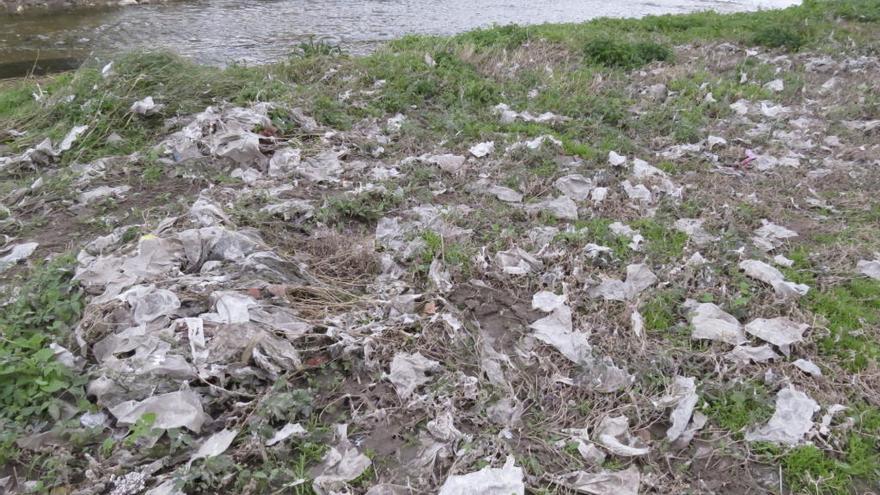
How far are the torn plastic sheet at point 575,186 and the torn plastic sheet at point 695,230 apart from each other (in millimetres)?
747

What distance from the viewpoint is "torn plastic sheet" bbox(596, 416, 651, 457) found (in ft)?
8.31

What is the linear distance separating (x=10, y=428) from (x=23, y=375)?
0.25m

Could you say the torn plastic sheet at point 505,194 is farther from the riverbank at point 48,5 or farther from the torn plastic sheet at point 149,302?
the riverbank at point 48,5

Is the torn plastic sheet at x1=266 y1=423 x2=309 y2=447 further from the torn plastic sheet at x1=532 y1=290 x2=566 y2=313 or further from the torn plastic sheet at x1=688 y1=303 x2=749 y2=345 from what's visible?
the torn plastic sheet at x1=688 y1=303 x2=749 y2=345

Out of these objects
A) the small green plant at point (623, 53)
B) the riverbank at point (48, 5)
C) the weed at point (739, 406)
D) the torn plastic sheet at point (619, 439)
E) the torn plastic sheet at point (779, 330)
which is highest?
the riverbank at point (48, 5)

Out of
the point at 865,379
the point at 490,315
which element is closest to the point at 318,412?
the point at 490,315

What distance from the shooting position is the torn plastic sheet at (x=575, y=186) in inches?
185

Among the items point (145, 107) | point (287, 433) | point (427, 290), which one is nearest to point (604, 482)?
point (287, 433)

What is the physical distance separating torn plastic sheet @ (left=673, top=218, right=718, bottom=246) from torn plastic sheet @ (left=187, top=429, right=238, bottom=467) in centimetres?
324

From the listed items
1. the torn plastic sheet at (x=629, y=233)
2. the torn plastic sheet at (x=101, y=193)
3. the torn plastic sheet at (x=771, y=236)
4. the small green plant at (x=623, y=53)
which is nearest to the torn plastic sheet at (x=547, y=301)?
the torn plastic sheet at (x=629, y=233)

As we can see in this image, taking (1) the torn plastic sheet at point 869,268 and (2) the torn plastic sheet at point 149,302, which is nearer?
(2) the torn plastic sheet at point 149,302

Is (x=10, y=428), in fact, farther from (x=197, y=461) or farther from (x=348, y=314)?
(x=348, y=314)

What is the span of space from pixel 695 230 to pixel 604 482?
2.43 meters

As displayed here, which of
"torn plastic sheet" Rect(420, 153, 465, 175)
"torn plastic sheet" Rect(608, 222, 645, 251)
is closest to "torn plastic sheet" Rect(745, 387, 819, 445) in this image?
"torn plastic sheet" Rect(608, 222, 645, 251)
